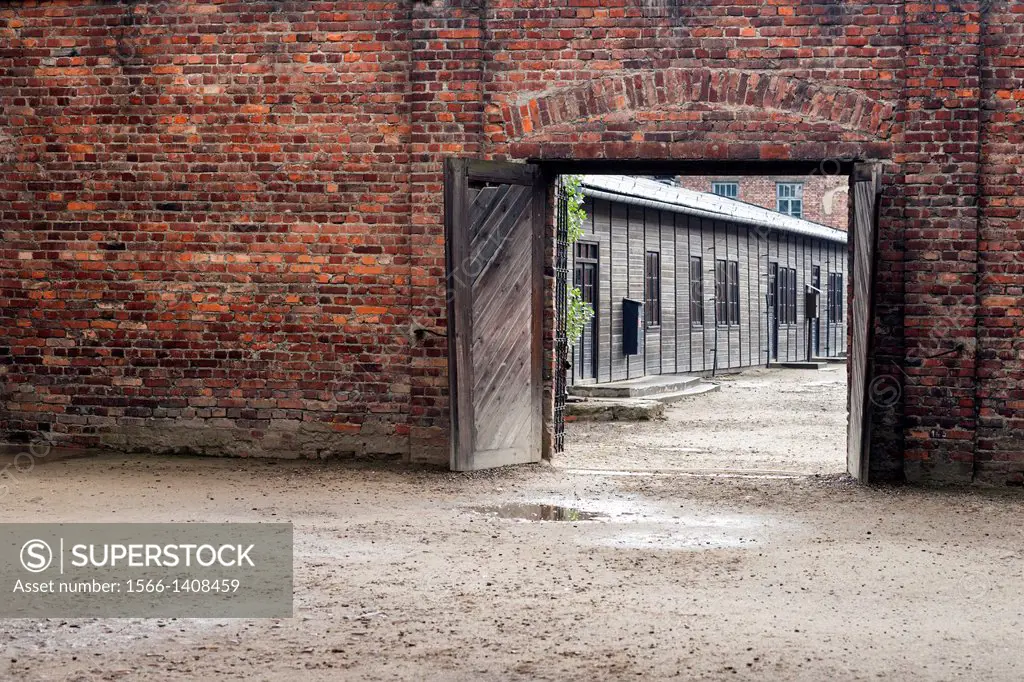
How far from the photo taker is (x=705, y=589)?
5.76 m

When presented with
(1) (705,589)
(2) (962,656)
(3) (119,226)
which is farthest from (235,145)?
(2) (962,656)

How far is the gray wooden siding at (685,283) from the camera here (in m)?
20.2

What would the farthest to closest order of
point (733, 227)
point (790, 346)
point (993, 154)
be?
1. point (790, 346)
2. point (733, 227)
3. point (993, 154)

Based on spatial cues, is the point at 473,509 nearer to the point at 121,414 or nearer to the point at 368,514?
the point at 368,514

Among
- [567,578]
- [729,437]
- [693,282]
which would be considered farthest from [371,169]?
[693,282]

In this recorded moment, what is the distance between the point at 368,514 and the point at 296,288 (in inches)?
95.7

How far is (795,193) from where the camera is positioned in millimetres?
38906

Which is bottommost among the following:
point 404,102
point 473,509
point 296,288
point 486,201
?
point 473,509

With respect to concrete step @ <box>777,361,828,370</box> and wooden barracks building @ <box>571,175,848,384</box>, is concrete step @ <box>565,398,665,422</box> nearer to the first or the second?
wooden barracks building @ <box>571,175,848,384</box>

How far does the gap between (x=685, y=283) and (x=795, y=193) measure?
1625cm

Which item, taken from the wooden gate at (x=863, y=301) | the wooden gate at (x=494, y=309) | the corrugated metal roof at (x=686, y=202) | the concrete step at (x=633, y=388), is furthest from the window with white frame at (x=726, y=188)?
the wooden gate at (x=863, y=301)

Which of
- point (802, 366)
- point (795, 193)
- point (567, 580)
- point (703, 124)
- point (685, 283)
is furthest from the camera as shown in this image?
point (795, 193)

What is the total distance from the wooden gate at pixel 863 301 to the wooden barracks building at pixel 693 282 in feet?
29.5

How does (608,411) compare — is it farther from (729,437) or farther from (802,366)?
(802,366)
